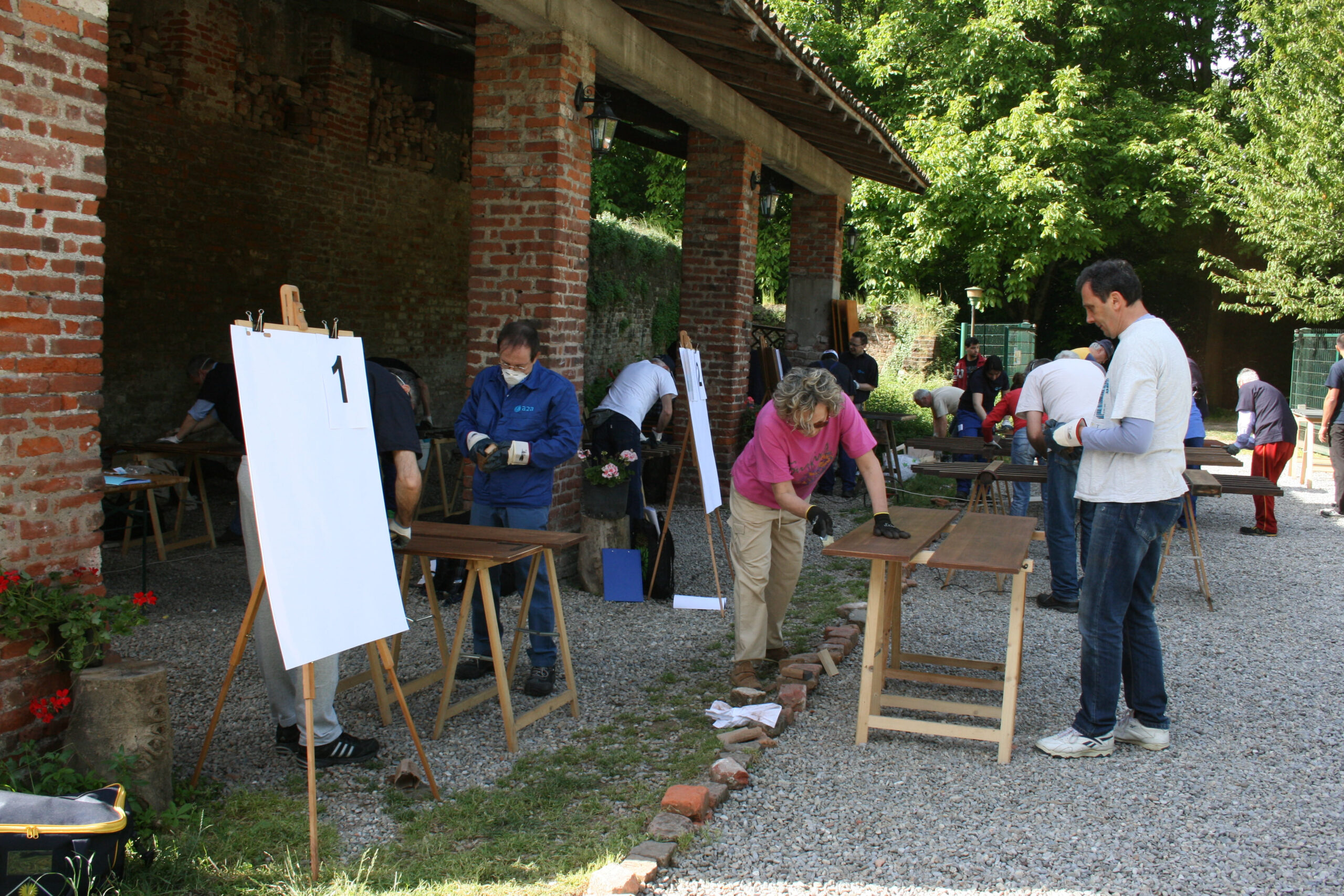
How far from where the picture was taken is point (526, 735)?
442 cm

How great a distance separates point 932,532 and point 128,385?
23.8ft

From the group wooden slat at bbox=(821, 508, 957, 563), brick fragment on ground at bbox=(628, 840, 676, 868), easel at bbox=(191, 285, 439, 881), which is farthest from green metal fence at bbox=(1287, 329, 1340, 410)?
easel at bbox=(191, 285, 439, 881)

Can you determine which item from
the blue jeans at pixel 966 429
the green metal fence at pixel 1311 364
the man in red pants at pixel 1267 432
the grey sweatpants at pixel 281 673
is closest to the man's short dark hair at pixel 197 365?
the grey sweatpants at pixel 281 673

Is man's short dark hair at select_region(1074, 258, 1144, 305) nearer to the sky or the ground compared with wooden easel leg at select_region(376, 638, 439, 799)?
nearer to the sky

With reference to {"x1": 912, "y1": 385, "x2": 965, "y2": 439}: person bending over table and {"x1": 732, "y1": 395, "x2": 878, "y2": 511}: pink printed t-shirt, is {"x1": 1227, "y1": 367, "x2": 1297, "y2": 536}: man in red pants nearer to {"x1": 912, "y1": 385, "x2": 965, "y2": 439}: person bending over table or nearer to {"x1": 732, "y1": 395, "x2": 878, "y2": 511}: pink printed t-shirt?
{"x1": 912, "y1": 385, "x2": 965, "y2": 439}: person bending over table

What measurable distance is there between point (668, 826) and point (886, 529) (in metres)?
1.78

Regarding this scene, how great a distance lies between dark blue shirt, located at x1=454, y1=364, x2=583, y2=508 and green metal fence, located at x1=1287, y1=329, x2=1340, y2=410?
1901 centimetres

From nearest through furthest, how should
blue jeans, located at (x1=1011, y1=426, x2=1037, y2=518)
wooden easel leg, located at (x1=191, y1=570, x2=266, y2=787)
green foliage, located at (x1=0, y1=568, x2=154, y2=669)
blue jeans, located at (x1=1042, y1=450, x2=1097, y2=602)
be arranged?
green foliage, located at (x1=0, y1=568, x2=154, y2=669) → wooden easel leg, located at (x1=191, y1=570, x2=266, y2=787) → blue jeans, located at (x1=1042, y1=450, x2=1097, y2=602) → blue jeans, located at (x1=1011, y1=426, x2=1037, y2=518)

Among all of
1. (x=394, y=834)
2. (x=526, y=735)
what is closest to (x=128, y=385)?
(x=526, y=735)

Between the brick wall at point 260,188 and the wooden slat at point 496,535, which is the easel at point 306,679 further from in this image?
the brick wall at point 260,188

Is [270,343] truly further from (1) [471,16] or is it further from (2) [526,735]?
(1) [471,16]

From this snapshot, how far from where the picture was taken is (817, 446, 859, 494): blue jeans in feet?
38.2

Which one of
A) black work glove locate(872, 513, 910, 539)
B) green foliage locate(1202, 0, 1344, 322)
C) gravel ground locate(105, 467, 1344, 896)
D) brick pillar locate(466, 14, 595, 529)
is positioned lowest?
gravel ground locate(105, 467, 1344, 896)

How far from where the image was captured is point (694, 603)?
679 centimetres
